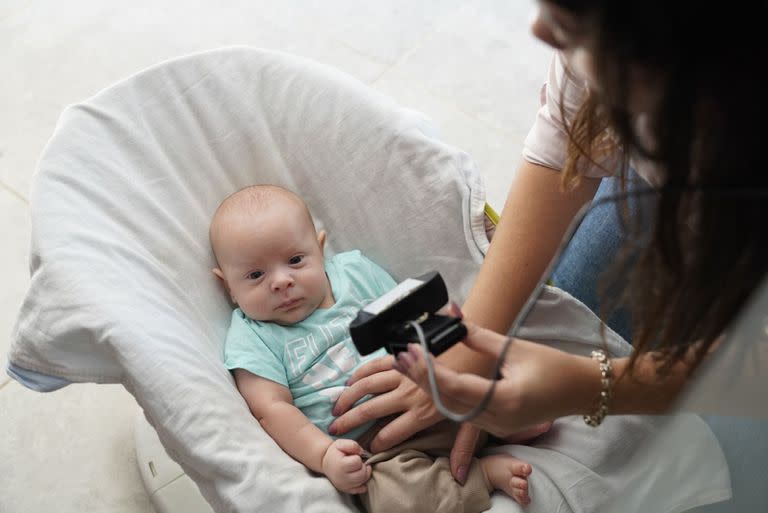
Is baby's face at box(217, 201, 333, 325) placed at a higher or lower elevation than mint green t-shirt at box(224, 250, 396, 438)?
higher

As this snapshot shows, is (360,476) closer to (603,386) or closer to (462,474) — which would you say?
(462,474)


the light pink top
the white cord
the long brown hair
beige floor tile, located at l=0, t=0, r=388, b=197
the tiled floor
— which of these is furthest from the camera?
beige floor tile, located at l=0, t=0, r=388, b=197

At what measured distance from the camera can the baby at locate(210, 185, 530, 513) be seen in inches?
38.9

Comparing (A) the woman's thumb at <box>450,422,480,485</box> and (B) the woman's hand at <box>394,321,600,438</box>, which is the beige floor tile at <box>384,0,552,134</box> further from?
(B) the woman's hand at <box>394,321,600,438</box>

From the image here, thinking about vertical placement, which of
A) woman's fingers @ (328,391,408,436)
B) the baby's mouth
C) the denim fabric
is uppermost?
the denim fabric

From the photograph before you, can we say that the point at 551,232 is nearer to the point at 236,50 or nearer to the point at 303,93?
the point at 303,93

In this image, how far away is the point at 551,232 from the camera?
995 millimetres

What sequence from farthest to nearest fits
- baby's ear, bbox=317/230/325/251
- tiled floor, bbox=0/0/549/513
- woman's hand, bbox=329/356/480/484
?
tiled floor, bbox=0/0/549/513
baby's ear, bbox=317/230/325/251
woman's hand, bbox=329/356/480/484

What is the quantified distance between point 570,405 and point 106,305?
1.79 feet

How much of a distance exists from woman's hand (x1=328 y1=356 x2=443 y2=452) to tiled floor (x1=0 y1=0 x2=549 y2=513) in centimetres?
75

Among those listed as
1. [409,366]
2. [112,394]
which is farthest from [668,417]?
[112,394]

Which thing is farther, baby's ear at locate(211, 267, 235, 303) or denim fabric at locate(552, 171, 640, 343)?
baby's ear at locate(211, 267, 235, 303)

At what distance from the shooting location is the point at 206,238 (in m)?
1.23

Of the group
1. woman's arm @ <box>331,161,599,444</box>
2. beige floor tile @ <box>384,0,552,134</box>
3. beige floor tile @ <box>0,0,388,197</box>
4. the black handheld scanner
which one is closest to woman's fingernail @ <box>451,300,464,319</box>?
the black handheld scanner
